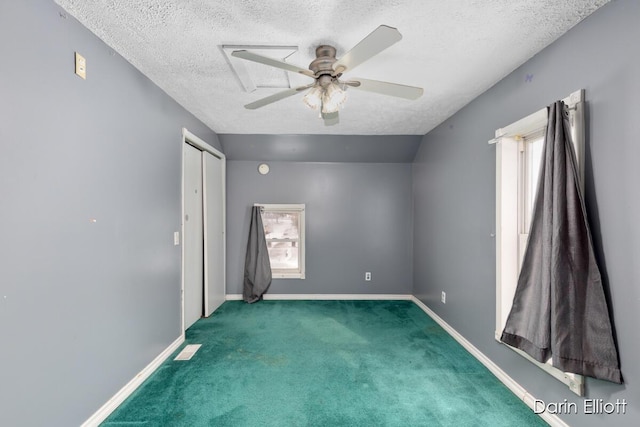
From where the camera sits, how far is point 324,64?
5.14 ft

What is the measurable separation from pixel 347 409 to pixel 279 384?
537 mm

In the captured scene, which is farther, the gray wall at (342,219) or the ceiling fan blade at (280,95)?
the gray wall at (342,219)

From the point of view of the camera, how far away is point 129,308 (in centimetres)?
187

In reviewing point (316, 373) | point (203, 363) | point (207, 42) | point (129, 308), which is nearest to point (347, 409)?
point (316, 373)

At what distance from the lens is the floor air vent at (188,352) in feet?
7.67

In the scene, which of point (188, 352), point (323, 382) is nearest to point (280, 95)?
point (323, 382)

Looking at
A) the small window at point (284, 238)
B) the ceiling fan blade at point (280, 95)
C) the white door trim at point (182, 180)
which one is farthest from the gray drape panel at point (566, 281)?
the small window at point (284, 238)

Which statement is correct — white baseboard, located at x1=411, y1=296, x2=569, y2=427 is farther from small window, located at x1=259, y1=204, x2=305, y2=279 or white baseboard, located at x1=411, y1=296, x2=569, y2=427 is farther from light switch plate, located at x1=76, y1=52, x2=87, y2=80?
light switch plate, located at x1=76, y1=52, x2=87, y2=80

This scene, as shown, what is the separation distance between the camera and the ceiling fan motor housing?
1.56 m

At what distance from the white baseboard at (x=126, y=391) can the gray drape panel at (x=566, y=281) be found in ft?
8.43

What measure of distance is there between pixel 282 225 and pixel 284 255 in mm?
459

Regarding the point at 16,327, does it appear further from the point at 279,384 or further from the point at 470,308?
the point at 470,308

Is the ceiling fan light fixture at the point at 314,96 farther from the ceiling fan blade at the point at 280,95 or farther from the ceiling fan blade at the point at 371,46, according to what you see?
the ceiling fan blade at the point at 371,46

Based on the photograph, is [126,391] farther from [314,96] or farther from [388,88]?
[388,88]
